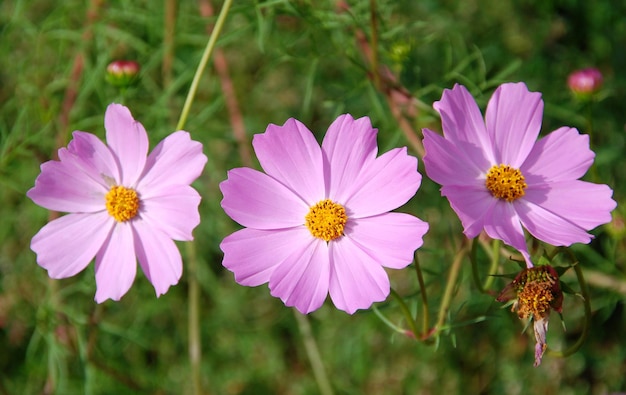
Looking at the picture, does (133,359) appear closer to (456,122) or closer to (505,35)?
(456,122)

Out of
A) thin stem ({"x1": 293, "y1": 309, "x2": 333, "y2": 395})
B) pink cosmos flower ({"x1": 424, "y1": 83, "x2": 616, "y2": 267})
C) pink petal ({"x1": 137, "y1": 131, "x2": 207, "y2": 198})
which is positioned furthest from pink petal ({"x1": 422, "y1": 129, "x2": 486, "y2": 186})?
thin stem ({"x1": 293, "y1": 309, "x2": 333, "y2": 395})

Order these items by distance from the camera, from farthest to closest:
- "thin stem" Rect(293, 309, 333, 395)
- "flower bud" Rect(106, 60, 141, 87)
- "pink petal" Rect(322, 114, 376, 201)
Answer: "thin stem" Rect(293, 309, 333, 395)
"flower bud" Rect(106, 60, 141, 87)
"pink petal" Rect(322, 114, 376, 201)

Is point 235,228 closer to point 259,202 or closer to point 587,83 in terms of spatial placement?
point 259,202

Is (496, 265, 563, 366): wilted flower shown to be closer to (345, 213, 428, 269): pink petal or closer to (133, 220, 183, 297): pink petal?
(345, 213, 428, 269): pink petal

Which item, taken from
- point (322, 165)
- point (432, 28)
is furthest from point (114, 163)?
point (432, 28)

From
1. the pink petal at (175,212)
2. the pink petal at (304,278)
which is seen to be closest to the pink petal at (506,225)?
the pink petal at (304,278)

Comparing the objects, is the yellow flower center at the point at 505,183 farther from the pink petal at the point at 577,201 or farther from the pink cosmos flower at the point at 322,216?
the pink cosmos flower at the point at 322,216

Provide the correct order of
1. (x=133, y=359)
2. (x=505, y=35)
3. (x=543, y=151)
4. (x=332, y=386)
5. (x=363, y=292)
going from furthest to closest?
(x=505, y=35) → (x=133, y=359) → (x=332, y=386) → (x=543, y=151) → (x=363, y=292)
